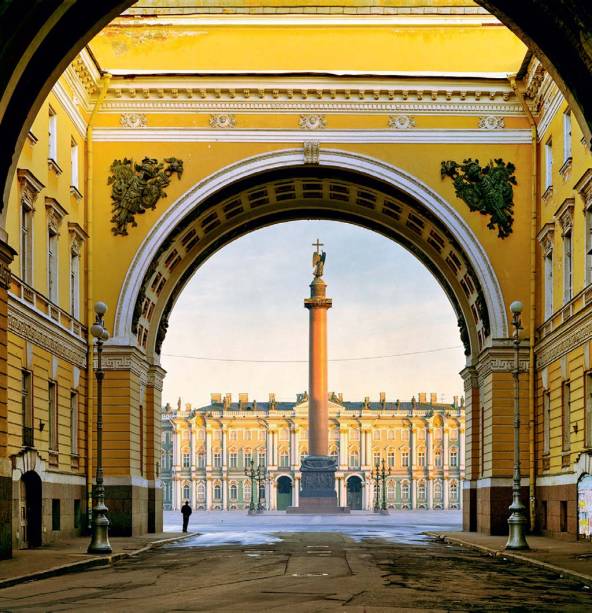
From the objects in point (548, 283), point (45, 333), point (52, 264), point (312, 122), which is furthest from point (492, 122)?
point (45, 333)

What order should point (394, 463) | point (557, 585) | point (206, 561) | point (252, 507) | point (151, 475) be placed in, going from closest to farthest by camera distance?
point (557, 585) → point (206, 561) → point (151, 475) → point (252, 507) → point (394, 463)

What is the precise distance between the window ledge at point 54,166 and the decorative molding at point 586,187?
1639 cm

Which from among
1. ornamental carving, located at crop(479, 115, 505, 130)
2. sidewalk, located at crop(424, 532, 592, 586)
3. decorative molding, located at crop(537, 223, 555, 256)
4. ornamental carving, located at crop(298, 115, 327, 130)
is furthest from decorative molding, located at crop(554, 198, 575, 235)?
sidewalk, located at crop(424, 532, 592, 586)

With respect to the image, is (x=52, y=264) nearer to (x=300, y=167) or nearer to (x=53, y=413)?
(x=53, y=413)

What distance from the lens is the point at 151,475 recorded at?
51406 millimetres

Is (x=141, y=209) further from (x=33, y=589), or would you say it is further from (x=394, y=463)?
(x=394, y=463)

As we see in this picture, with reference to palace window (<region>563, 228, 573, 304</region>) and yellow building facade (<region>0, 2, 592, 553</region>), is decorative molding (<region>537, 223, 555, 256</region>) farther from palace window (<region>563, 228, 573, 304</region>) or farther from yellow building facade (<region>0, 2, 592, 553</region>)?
palace window (<region>563, 228, 573, 304</region>)

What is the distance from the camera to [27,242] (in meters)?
39.3

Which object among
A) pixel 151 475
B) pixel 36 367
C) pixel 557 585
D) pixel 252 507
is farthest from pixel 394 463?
pixel 557 585

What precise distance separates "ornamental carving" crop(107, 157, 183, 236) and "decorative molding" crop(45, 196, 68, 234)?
4.05 metres

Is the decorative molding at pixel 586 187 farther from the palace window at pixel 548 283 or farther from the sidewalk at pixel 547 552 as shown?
the sidewalk at pixel 547 552

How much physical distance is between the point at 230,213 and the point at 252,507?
242ft

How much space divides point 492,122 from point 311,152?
264 inches

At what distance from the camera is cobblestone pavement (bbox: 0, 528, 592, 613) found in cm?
1947
